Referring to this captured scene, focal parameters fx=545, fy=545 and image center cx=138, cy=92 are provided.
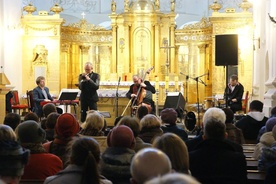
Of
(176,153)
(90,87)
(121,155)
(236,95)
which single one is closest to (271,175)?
(176,153)

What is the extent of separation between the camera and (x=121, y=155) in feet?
13.8

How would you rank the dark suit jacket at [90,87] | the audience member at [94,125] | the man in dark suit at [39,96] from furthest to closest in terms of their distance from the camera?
the man in dark suit at [39,96] < the dark suit jacket at [90,87] < the audience member at [94,125]

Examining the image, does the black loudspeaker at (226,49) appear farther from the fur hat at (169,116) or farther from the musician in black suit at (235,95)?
the fur hat at (169,116)

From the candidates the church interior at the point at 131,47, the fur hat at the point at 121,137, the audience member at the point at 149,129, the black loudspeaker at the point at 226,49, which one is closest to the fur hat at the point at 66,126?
the fur hat at the point at 121,137

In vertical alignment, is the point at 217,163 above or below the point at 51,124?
below

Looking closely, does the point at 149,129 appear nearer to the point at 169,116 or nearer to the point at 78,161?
the point at 169,116

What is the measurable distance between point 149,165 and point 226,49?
35.1ft

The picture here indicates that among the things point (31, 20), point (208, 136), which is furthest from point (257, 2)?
point (208, 136)

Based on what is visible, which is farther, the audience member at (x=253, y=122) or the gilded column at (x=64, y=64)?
the gilded column at (x=64, y=64)

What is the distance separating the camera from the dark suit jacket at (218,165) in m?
4.48

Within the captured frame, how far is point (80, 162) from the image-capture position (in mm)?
3592

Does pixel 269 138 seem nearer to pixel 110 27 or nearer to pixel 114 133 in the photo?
pixel 114 133

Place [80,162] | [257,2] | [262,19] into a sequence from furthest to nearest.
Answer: [257,2]
[262,19]
[80,162]

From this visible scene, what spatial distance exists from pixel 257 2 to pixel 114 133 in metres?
13.6
